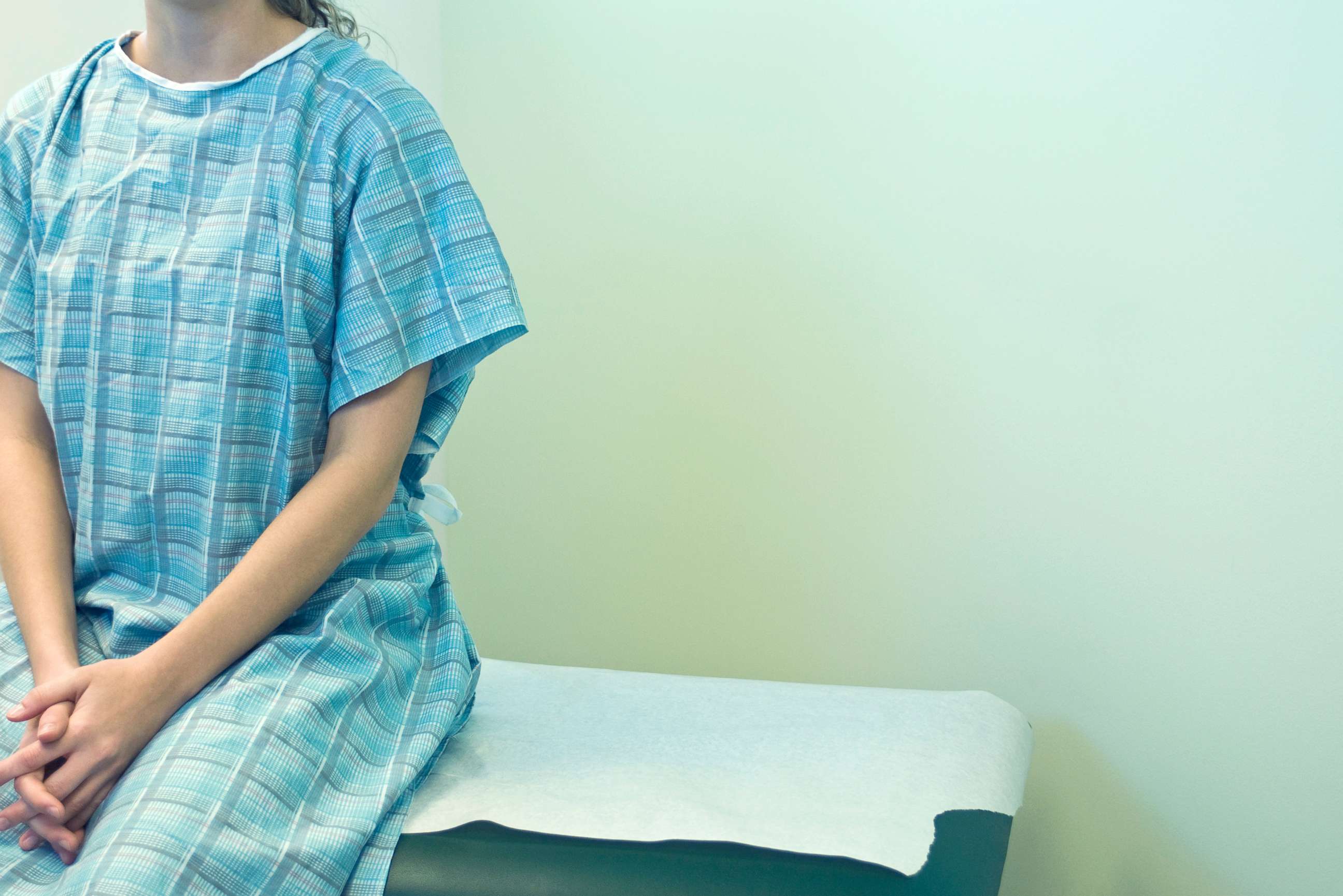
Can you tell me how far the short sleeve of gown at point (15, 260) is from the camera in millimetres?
1010

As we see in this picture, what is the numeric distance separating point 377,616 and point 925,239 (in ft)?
2.86

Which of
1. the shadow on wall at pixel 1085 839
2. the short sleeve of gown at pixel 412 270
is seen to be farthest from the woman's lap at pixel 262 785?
the shadow on wall at pixel 1085 839

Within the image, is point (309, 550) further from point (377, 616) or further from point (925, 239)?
point (925, 239)

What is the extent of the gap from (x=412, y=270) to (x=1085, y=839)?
1096mm

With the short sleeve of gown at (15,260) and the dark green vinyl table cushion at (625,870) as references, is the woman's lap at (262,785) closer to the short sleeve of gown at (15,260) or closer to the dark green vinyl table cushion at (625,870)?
the dark green vinyl table cushion at (625,870)

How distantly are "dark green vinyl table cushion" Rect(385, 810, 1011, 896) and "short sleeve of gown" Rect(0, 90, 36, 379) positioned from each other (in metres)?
0.57

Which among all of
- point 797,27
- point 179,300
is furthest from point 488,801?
point 797,27

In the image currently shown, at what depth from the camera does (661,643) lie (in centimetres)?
171

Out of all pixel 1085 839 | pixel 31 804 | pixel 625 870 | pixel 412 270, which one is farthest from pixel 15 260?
pixel 1085 839

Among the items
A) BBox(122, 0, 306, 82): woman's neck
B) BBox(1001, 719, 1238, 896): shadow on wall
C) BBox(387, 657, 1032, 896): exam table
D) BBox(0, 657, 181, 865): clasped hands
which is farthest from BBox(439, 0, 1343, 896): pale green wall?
BBox(0, 657, 181, 865): clasped hands

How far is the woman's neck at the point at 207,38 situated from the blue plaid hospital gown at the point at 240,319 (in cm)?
2

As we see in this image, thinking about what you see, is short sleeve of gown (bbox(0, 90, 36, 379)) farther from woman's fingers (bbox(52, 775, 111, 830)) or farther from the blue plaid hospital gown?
woman's fingers (bbox(52, 775, 111, 830))

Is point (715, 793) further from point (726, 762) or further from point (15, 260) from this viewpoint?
point (15, 260)

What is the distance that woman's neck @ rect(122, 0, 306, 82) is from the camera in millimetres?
980
